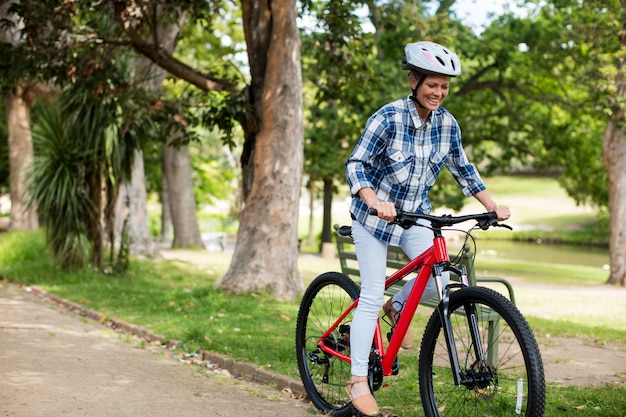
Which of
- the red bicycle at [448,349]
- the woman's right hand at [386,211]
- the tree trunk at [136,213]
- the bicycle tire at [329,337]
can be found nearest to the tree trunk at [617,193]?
the tree trunk at [136,213]

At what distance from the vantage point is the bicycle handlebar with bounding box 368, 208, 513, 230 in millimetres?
4215

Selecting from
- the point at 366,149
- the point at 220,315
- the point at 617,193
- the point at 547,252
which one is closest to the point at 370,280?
the point at 366,149

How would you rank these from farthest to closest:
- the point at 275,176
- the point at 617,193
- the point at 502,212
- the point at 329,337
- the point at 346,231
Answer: the point at 617,193, the point at 275,176, the point at 329,337, the point at 346,231, the point at 502,212

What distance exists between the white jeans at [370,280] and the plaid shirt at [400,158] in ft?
0.21

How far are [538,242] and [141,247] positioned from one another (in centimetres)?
3828

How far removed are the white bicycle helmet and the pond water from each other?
109 ft

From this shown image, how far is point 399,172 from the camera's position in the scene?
15.1ft

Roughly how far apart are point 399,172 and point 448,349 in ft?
3.35

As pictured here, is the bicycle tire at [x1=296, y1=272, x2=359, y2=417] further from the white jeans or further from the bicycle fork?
the bicycle fork

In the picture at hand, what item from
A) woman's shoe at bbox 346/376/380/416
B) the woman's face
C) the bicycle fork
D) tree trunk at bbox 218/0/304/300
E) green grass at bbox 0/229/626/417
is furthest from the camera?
tree trunk at bbox 218/0/304/300

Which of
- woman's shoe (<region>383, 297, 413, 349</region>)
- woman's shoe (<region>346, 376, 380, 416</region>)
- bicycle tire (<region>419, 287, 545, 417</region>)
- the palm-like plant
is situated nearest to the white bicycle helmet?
bicycle tire (<region>419, 287, 545, 417</region>)

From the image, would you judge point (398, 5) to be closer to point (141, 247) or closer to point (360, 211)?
point (141, 247)

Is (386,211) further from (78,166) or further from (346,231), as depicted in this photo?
(78,166)

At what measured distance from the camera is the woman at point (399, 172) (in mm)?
4484
